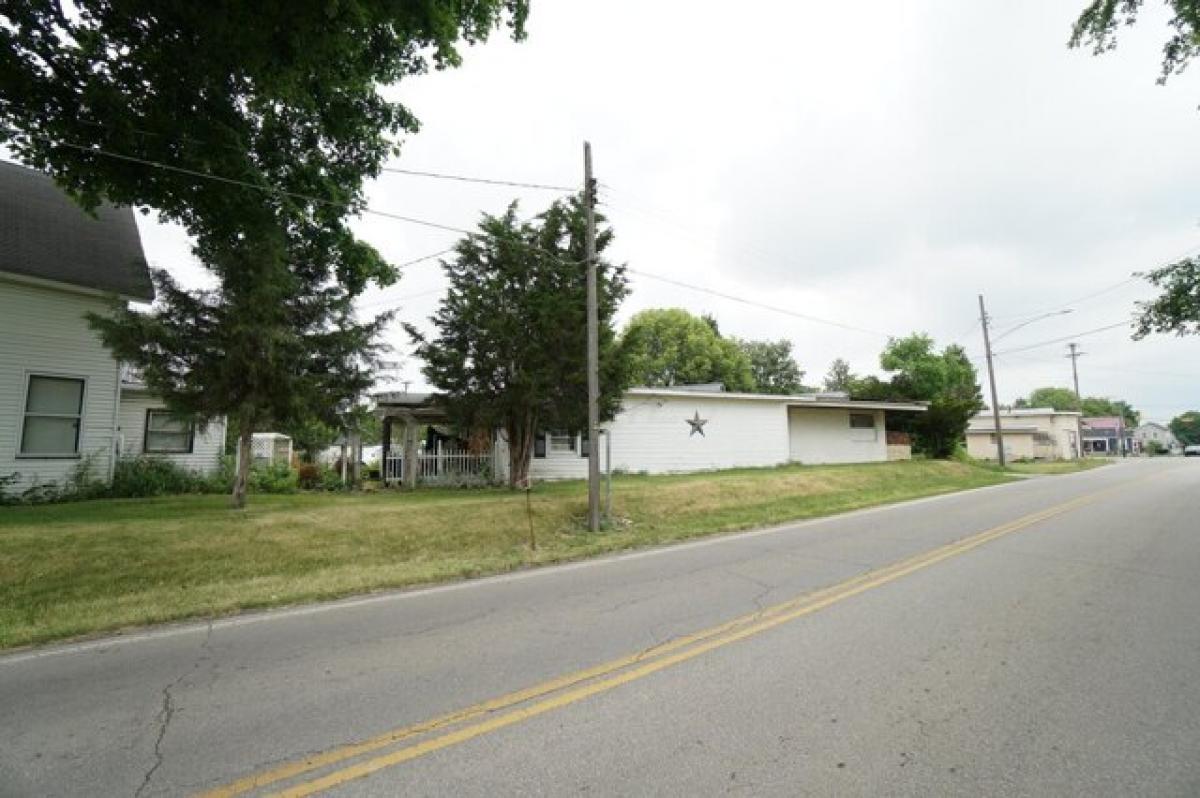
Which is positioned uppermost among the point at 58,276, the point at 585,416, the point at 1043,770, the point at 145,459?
the point at 58,276

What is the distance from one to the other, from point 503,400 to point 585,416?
7.53ft

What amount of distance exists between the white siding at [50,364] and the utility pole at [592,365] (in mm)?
10115

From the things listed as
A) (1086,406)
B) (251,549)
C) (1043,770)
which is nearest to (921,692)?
(1043,770)

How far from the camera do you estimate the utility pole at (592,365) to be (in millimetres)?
12109

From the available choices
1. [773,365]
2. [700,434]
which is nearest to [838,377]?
[773,365]

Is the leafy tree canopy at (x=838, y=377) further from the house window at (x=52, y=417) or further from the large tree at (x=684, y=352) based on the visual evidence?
the house window at (x=52, y=417)

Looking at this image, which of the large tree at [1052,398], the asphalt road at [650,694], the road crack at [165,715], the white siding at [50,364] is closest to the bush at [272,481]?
the white siding at [50,364]

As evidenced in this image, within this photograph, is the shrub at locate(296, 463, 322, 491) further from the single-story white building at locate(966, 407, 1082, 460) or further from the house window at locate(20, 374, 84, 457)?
the single-story white building at locate(966, 407, 1082, 460)

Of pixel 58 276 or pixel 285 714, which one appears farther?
pixel 58 276

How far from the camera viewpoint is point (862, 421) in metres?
31.2

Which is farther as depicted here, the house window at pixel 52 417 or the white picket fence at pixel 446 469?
the white picket fence at pixel 446 469

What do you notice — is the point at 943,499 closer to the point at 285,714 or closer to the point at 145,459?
the point at 285,714

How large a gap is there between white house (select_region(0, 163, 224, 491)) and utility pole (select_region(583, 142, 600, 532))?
29.8 feet

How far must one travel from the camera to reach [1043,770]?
316cm
